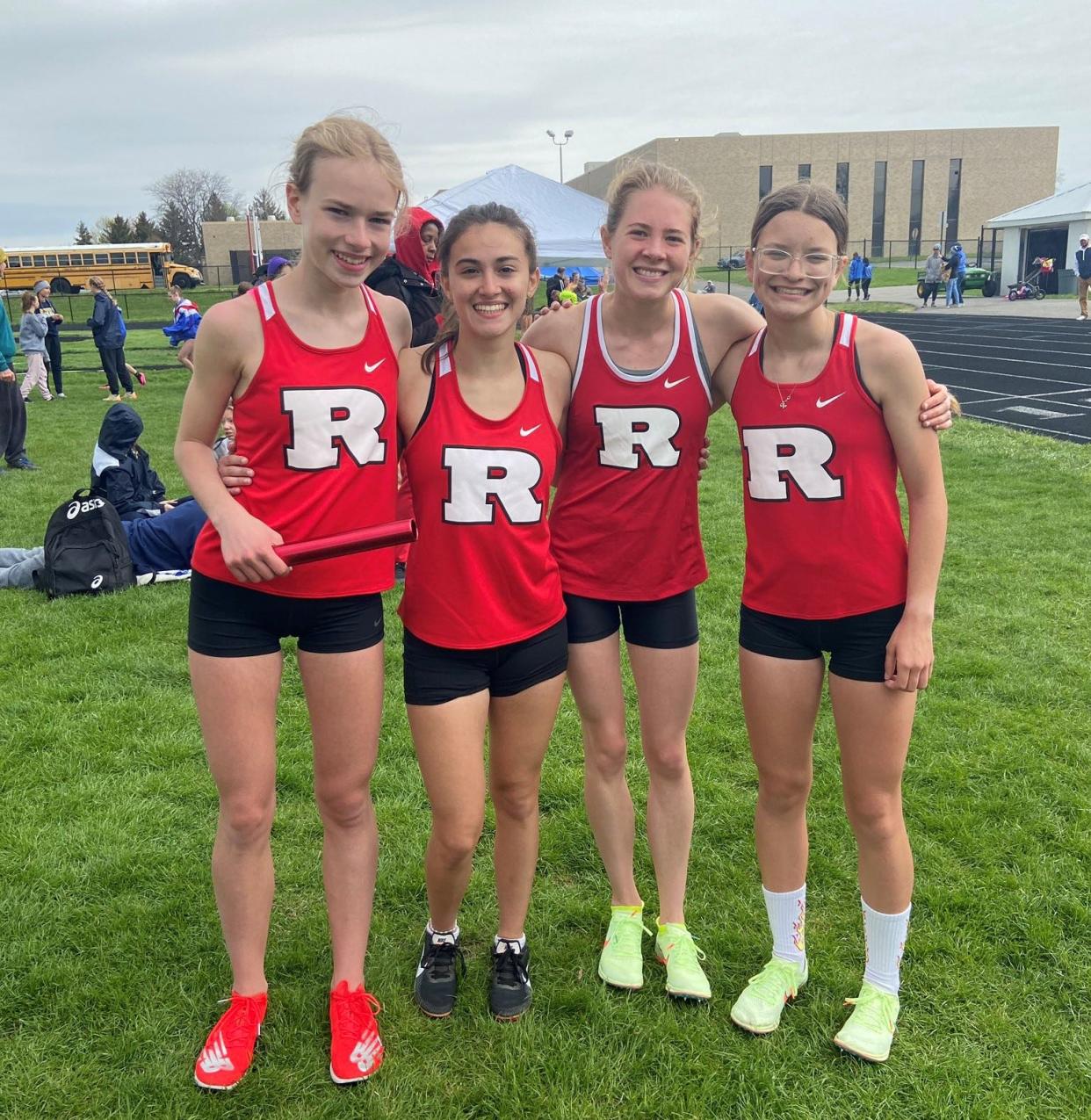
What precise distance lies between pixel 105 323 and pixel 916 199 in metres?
75.3

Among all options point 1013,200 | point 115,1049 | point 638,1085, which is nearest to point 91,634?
point 115,1049

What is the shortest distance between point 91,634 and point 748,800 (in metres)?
4.07

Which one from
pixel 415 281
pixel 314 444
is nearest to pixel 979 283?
pixel 415 281

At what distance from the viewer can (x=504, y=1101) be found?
2379 mm

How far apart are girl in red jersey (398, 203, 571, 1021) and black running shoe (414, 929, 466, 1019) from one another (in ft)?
1.28

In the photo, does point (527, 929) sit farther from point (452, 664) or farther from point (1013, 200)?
point (1013, 200)

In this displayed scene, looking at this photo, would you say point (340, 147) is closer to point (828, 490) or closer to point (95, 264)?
point (828, 490)

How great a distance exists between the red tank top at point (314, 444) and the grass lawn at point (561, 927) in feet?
4.42

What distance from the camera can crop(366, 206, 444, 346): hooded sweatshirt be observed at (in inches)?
211

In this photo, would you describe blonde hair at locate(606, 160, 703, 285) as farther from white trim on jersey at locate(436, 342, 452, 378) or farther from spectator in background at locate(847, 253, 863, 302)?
spectator in background at locate(847, 253, 863, 302)

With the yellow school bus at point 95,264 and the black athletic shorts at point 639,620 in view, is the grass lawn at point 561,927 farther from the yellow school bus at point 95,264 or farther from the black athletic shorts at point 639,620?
the yellow school bus at point 95,264

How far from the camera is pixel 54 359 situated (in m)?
17.0

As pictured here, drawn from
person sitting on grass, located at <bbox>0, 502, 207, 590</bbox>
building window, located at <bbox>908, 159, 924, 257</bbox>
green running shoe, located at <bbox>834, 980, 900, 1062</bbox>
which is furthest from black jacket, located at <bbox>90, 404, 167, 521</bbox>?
building window, located at <bbox>908, 159, 924, 257</bbox>

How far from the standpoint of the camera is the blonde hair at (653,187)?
2523mm
